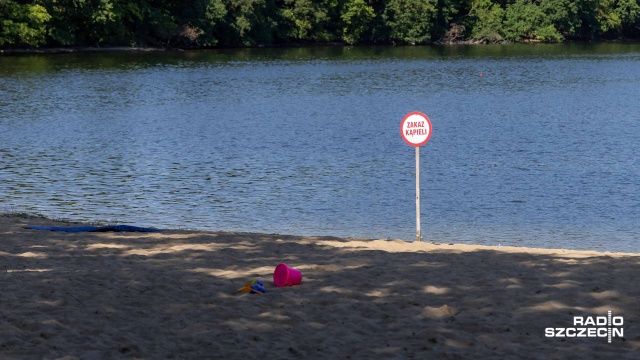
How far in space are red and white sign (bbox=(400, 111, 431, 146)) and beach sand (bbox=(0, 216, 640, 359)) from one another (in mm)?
2907

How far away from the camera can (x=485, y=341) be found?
8195 millimetres

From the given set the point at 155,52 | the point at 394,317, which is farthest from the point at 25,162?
the point at 155,52

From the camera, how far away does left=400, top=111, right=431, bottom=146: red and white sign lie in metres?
15.9

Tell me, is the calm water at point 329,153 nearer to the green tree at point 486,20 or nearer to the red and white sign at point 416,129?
the red and white sign at point 416,129

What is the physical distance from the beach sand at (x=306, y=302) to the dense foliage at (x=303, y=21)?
208 ft

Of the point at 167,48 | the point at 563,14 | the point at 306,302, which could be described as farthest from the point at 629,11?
the point at 306,302

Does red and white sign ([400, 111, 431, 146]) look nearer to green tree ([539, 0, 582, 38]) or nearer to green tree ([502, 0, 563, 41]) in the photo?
green tree ([539, 0, 582, 38])

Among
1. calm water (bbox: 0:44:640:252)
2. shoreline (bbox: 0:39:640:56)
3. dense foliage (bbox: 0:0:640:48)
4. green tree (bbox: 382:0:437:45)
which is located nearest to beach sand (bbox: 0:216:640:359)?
calm water (bbox: 0:44:640:252)

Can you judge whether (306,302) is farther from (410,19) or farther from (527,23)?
(527,23)

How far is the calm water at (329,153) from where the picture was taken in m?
19.3

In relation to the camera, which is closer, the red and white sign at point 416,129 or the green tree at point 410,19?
the red and white sign at point 416,129

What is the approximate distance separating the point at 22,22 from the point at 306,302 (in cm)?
6809

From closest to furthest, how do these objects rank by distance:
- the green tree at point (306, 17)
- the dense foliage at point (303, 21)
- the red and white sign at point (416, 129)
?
the red and white sign at point (416, 129) < the dense foliage at point (303, 21) < the green tree at point (306, 17)

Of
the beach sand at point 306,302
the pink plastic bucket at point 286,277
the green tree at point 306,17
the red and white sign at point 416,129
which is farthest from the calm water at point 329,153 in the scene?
the green tree at point 306,17
